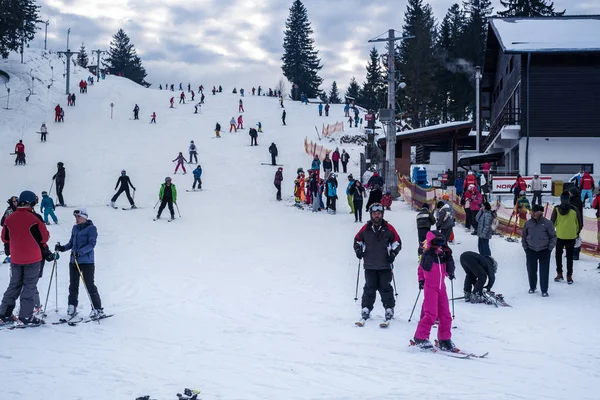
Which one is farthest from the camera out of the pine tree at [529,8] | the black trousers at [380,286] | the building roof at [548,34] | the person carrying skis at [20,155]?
the pine tree at [529,8]

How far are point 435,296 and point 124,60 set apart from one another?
4205 inches

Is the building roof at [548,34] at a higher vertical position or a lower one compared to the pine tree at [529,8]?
lower

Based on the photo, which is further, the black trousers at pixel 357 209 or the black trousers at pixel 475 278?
the black trousers at pixel 357 209

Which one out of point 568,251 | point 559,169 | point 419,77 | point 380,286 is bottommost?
point 380,286

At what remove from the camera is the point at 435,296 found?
24.4 feet

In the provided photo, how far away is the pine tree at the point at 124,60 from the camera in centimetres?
10562

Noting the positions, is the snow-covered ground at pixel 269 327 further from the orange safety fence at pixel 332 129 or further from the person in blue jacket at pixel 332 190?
the orange safety fence at pixel 332 129

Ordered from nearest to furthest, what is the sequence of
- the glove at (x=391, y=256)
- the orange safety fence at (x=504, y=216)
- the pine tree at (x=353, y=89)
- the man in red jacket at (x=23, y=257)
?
the man in red jacket at (x=23, y=257), the glove at (x=391, y=256), the orange safety fence at (x=504, y=216), the pine tree at (x=353, y=89)

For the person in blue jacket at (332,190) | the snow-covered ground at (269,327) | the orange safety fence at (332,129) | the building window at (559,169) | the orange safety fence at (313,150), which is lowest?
the snow-covered ground at (269,327)

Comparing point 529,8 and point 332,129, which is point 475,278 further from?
point 529,8

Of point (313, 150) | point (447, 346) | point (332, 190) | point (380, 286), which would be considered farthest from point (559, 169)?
point (447, 346)

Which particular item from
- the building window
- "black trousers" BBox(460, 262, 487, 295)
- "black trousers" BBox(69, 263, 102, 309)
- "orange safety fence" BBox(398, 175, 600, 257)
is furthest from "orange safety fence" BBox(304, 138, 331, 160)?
"black trousers" BBox(69, 263, 102, 309)

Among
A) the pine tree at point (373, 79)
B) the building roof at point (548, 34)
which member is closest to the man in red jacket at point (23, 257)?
the building roof at point (548, 34)

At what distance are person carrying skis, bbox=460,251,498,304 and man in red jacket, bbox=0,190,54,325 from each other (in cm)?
638
